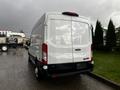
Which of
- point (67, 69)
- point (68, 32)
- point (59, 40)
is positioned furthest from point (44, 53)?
point (68, 32)

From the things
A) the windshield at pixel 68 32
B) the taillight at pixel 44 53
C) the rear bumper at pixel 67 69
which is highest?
the windshield at pixel 68 32

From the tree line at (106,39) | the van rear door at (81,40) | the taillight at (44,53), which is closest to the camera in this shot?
the taillight at (44,53)

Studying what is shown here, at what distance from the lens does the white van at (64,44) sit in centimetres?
529

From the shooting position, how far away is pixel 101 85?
18.9 ft

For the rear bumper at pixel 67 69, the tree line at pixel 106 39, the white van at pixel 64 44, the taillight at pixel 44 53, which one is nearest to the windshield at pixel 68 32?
the white van at pixel 64 44

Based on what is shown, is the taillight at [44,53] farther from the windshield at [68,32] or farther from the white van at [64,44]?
the windshield at [68,32]

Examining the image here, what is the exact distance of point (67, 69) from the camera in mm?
5574

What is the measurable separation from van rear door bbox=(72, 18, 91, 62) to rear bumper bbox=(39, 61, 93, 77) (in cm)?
21

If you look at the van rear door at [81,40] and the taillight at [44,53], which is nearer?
the taillight at [44,53]

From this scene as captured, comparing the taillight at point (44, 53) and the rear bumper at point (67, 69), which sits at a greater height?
the taillight at point (44, 53)

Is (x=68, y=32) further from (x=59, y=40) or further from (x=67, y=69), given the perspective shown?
(x=67, y=69)

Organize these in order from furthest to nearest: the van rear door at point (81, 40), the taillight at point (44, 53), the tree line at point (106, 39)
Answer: the tree line at point (106, 39), the van rear door at point (81, 40), the taillight at point (44, 53)

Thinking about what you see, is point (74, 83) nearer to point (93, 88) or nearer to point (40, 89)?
point (93, 88)

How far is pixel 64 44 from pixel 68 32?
1.53ft
